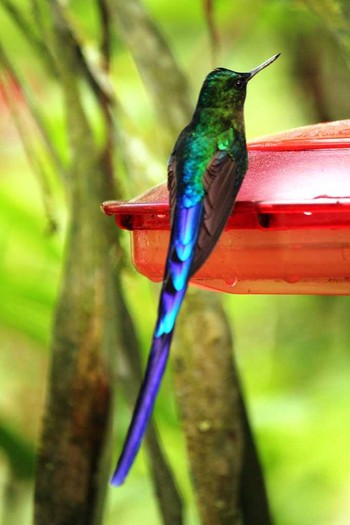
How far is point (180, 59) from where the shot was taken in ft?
11.8

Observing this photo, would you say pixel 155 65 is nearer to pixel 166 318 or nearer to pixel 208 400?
pixel 208 400

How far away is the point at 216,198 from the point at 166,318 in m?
0.16

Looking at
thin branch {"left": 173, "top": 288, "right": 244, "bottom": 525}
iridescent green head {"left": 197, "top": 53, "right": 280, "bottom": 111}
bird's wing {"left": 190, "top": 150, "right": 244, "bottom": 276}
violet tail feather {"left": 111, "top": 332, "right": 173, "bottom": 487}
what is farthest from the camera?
thin branch {"left": 173, "top": 288, "right": 244, "bottom": 525}

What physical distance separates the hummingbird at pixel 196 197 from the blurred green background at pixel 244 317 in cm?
138

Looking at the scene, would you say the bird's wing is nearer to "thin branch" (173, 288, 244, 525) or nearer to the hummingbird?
the hummingbird

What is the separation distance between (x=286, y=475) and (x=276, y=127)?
118 cm

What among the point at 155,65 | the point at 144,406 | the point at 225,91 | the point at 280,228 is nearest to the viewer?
the point at 144,406

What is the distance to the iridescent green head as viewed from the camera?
4.19ft

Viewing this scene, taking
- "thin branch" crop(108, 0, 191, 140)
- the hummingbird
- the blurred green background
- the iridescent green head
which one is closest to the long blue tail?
the hummingbird

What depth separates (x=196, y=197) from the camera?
3.45ft

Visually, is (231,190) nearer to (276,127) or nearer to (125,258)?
(125,258)

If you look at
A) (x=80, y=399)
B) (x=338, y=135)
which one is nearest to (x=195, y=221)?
(x=338, y=135)

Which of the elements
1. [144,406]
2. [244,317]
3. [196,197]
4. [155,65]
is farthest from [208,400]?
[244,317]

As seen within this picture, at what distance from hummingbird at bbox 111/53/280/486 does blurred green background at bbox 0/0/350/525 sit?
54.3 inches
